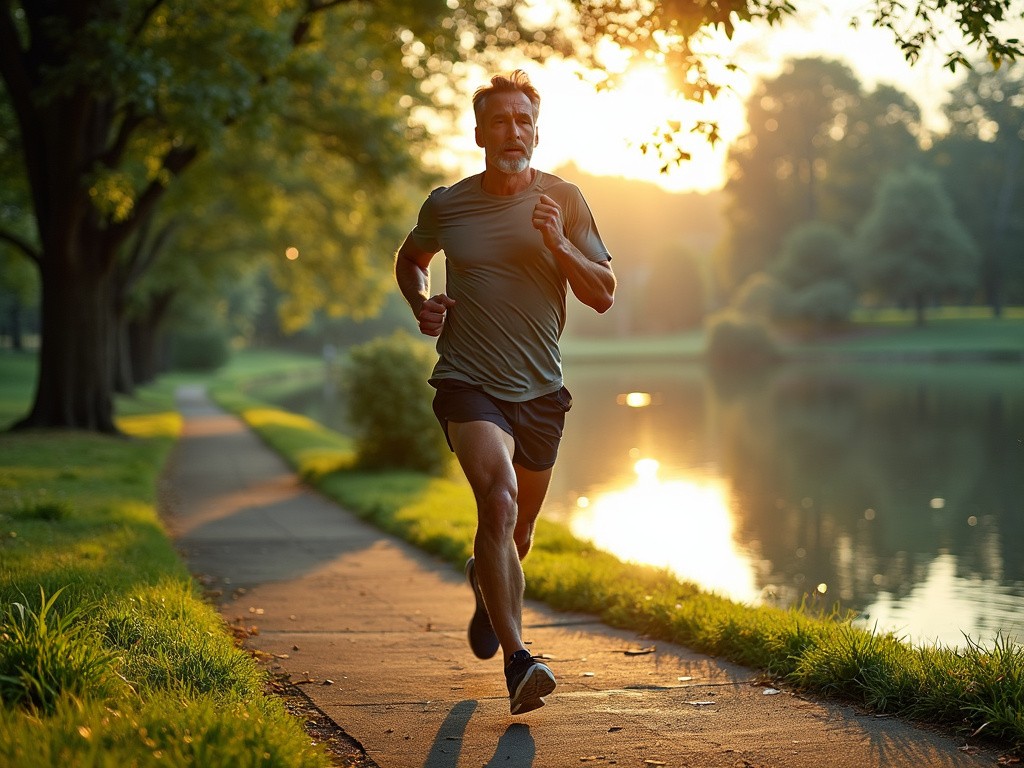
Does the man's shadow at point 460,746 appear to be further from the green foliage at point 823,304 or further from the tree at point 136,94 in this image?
the green foliage at point 823,304

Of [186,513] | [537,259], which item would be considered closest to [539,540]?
[186,513]

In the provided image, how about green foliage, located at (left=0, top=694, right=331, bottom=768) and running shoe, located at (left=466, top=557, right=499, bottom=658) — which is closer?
green foliage, located at (left=0, top=694, right=331, bottom=768)

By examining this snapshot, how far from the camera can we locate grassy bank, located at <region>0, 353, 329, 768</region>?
3363 mm

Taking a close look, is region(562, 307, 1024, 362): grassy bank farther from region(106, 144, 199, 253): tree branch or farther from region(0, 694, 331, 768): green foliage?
region(0, 694, 331, 768): green foliage

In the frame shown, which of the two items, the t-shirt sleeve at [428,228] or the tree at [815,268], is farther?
the tree at [815,268]

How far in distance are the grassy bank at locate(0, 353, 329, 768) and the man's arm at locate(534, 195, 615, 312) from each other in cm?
196

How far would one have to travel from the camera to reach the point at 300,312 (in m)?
33.8

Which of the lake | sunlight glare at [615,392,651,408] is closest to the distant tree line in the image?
sunlight glare at [615,392,651,408]

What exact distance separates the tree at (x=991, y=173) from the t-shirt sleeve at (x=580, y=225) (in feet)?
226

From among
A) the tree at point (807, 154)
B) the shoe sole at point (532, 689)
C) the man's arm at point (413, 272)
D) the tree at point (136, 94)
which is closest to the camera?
the shoe sole at point (532, 689)

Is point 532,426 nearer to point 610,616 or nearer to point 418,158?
point 610,616

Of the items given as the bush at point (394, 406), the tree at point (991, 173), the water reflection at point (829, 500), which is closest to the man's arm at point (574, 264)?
the water reflection at point (829, 500)

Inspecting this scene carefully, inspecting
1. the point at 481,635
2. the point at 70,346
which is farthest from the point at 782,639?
the point at 70,346

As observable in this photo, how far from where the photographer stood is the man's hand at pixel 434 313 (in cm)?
488
